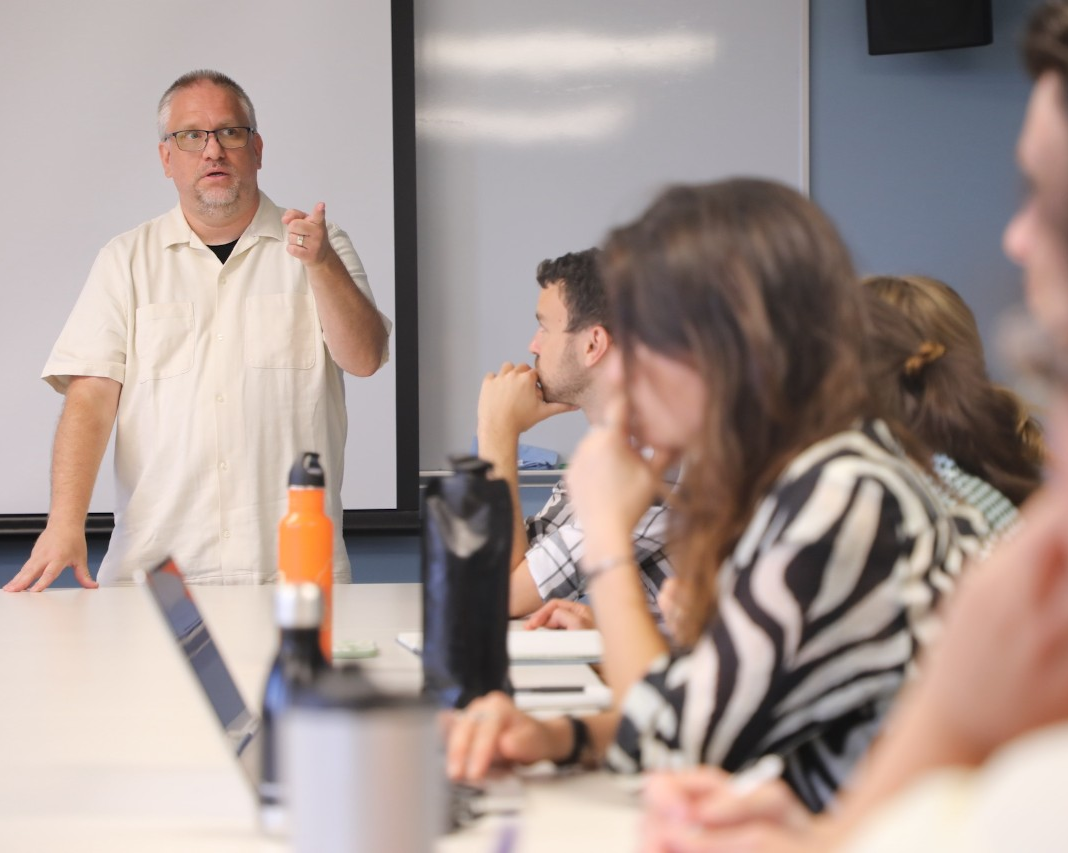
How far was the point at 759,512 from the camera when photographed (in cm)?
100

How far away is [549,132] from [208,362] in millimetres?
1390

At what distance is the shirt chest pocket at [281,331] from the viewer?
2893 mm

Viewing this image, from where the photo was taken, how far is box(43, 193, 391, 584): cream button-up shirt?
111 inches

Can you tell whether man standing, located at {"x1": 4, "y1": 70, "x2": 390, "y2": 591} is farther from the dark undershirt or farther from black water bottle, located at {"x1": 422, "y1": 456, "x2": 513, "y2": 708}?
black water bottle, located at {"x1": 422, "y1": 456, "x2": 513, "y2": 708}

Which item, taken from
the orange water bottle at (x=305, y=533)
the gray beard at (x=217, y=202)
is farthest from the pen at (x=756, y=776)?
the gray beard at (x=217, y=202)

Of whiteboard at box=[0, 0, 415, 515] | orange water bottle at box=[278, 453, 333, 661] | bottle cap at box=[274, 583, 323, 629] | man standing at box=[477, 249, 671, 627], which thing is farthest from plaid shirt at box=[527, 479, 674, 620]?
whiteboard at box=[0, 0, 415, 515]

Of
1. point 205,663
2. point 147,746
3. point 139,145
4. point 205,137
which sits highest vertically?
point 139,145

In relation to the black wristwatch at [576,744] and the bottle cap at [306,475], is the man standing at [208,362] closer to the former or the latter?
the bottle cap at [306,475]

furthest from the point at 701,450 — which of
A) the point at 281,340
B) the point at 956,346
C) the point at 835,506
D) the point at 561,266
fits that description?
the point at 281,340

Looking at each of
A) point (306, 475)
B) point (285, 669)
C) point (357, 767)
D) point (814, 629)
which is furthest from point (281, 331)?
point (357, 767)

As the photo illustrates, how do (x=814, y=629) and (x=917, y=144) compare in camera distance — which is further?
(x=917, y=144)

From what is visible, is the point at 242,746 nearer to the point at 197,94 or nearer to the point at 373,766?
the point at 373,766

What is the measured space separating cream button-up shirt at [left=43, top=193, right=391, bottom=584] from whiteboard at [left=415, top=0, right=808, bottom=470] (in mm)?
831

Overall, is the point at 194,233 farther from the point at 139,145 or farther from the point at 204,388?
the point at 139,145
